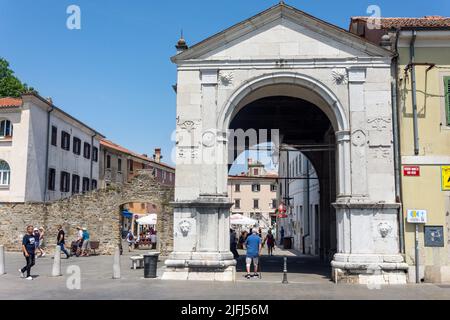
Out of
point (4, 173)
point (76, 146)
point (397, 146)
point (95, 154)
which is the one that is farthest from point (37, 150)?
point (397, 146)

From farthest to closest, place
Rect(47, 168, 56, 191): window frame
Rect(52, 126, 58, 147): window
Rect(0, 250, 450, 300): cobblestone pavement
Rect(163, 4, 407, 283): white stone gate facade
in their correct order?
Rect(52, 126, 58, 147): window → Rect(47, 168, 56, 191): window frame → Rect(163, 4, 407, 283): white stone gate facade → Rect(0, 250, 450, 300): cobblestone pavement

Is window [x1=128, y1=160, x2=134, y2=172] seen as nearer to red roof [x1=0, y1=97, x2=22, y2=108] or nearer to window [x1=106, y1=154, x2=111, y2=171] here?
window [x1=106, y1=154, x2=111, y2=171]

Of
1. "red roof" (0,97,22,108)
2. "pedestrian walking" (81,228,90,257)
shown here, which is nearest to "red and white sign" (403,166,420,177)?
"pedestrian walking" (81,228,90,257)

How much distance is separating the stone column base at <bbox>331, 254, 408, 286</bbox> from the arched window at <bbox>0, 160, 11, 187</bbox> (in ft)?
77.9

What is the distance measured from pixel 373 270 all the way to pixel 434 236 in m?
2.25

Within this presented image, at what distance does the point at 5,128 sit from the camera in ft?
99.5

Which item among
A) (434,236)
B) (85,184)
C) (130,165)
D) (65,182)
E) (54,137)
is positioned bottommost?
(434,236)

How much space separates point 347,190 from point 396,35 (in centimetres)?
504

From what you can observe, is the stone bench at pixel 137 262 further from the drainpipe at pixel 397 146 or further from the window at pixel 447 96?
A: the window at pixel 447 96

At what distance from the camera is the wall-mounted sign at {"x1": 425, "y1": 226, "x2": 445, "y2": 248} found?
546 inches

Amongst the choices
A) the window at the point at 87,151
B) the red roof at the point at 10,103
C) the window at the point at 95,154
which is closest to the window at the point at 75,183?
the window at the point at 87,151

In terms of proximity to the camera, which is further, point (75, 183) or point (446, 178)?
point (75, 183)

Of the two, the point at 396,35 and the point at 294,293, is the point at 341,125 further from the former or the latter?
the point at 294,293

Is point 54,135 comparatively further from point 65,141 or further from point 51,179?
point 51,179
